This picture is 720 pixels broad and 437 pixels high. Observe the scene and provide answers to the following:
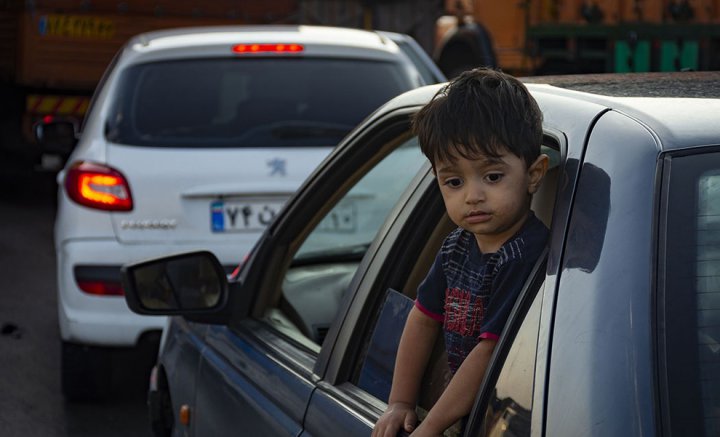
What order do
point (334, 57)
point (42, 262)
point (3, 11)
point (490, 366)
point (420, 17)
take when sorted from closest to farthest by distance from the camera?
point (490, 366), point (334, 57), point (42, 262), point (3, 11), point (420, 17)

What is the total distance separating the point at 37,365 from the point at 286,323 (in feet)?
13.4

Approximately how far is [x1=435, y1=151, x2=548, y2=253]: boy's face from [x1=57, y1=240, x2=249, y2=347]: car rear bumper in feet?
13.3

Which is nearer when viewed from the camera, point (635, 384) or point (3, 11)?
point (635, 384)

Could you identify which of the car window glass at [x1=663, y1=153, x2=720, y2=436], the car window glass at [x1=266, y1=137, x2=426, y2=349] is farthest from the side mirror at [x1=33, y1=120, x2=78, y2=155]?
the car window glass at [x1=663, y1=153, x2=720, y2=436]

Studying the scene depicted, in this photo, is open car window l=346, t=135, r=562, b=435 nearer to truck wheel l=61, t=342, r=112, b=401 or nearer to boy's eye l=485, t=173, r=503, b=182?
boy's eye l=485, t=173, r=503, b=182

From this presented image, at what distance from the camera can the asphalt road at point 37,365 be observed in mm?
6133

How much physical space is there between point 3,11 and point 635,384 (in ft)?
46.7

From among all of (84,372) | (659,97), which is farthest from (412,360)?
(84,372)

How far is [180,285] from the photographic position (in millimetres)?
3512

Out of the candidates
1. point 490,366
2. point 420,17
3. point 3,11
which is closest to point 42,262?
point 3,11

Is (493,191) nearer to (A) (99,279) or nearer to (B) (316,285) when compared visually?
(B) (316,285)

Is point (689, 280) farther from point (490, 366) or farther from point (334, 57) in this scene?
point (334, 57)

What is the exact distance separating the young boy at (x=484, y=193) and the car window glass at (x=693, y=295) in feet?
0.99

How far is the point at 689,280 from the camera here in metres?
1.88
